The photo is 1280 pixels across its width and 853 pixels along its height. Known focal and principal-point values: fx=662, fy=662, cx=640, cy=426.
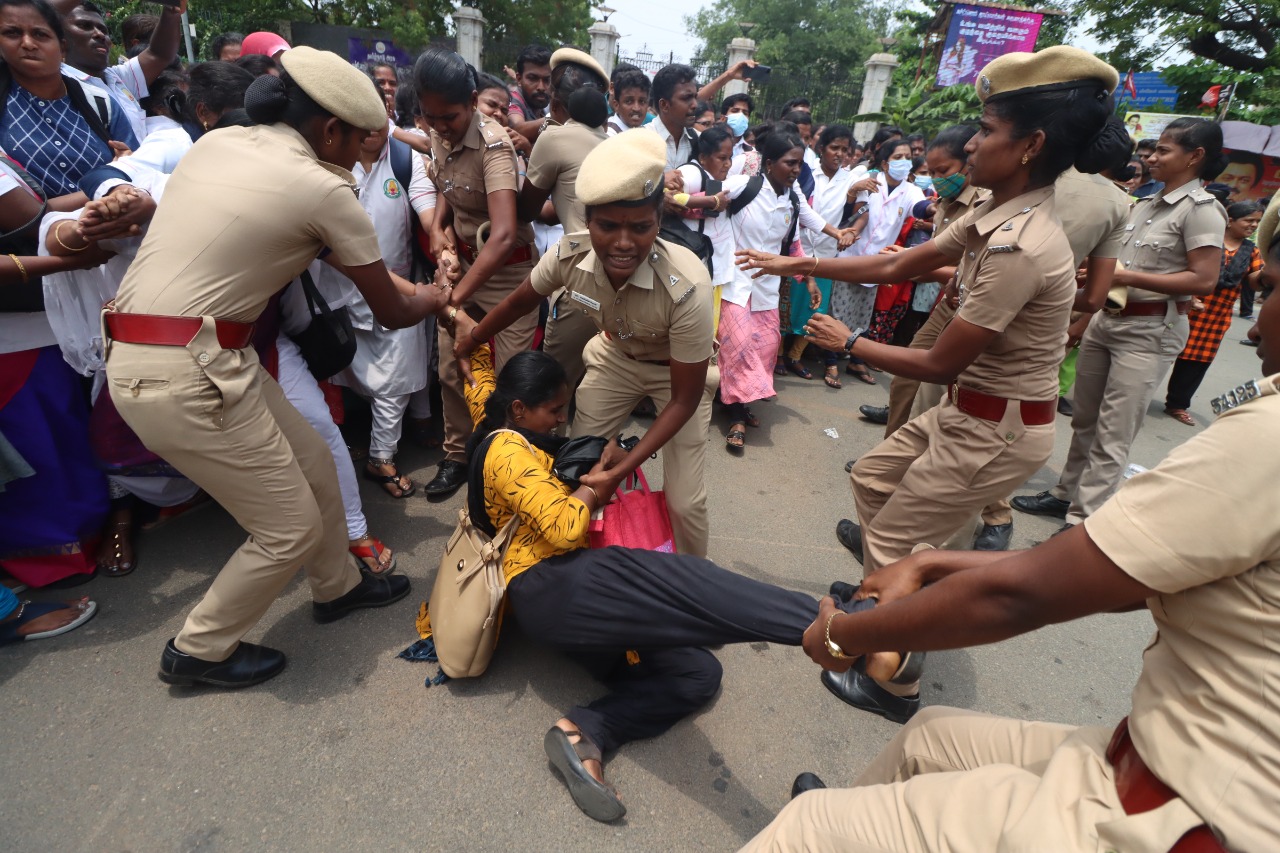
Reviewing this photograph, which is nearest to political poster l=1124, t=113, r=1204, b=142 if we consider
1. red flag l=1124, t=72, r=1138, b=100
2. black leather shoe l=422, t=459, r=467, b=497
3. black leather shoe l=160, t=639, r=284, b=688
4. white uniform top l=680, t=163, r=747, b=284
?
red flag l=1124, t=72, r=1138, b=100

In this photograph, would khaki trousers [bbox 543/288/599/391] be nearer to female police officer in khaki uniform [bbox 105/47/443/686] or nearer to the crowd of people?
the crowd of people

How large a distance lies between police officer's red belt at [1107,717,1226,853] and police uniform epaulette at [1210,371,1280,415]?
529 mm

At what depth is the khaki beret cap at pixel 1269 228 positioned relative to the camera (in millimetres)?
1153

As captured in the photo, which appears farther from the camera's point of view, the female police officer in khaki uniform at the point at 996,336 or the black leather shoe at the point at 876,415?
the black leather shoe at the point at 876,415

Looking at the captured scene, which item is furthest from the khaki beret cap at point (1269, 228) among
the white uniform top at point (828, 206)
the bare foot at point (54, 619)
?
the white uniform top at point (828, 206)

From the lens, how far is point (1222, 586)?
0.92m

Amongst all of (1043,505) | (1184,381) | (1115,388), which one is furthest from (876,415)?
(1184,381)

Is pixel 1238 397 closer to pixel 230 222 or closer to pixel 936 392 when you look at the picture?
pixel 230 222

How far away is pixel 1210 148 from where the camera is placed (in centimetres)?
342

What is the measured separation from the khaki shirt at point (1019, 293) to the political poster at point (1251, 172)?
1704 centimetres

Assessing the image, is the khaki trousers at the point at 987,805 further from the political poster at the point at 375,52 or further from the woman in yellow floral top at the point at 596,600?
the political poster at the point at 375,52

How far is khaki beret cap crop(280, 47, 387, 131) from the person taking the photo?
1.91m

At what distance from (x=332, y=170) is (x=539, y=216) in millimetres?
1667

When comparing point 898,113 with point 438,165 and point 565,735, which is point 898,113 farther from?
point 565,735
